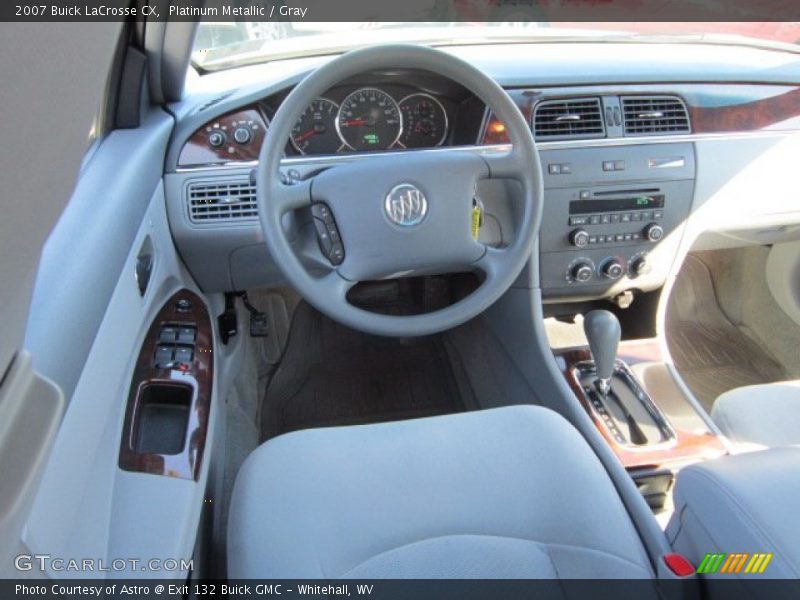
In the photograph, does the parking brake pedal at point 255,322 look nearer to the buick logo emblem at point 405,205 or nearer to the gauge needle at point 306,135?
the gauge needle at point 306,135

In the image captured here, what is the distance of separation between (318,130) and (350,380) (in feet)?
3.12

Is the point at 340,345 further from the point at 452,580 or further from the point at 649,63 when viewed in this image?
the point at 452,580

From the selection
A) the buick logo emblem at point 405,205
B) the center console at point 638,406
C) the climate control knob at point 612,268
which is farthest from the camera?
the climate control knob at point 612,268

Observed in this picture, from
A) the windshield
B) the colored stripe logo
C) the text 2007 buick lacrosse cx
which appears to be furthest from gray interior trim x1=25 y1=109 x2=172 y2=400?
the colored stripe logo

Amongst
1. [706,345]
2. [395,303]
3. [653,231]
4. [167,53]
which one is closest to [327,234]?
[167,53]

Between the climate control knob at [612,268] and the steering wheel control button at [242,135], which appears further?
the climate control knob at [612,268]

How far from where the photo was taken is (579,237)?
1914mm

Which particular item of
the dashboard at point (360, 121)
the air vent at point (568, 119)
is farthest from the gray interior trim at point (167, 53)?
the air vent at point (568, 119)

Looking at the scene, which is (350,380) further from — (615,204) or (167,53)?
(167,53)

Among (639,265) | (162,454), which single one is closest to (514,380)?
(639,265)

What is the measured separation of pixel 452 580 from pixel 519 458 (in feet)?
1.01

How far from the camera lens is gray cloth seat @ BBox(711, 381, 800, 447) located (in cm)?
150

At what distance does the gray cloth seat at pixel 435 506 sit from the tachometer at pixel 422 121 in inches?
36.4

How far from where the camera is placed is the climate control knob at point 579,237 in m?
1.91
